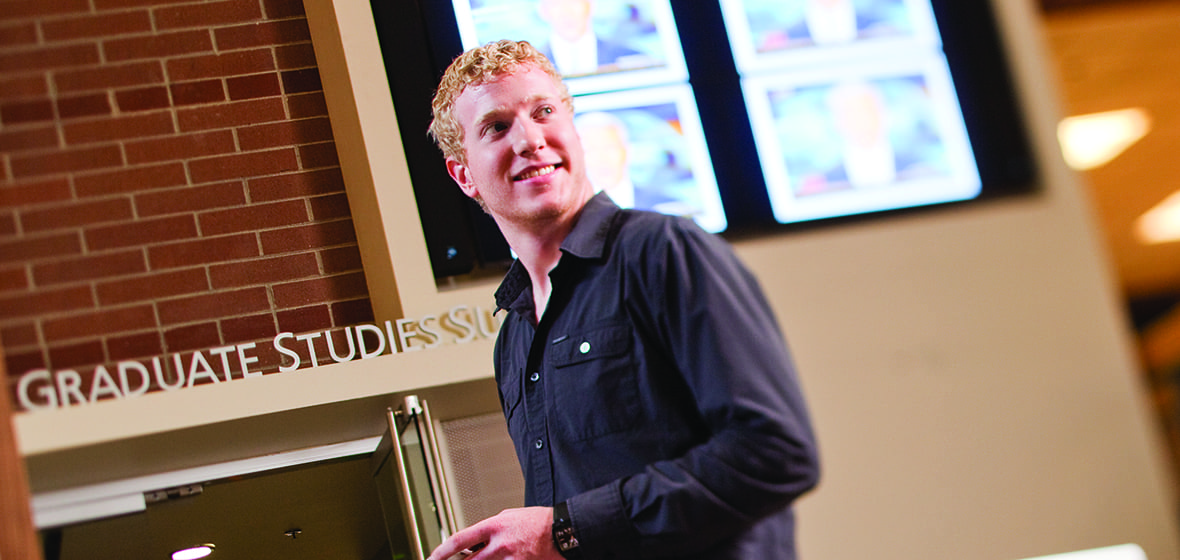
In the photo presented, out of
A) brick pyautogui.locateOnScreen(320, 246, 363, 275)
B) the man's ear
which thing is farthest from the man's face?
brick pyautogui.locateOnScreen(320, 246, 363, 275)

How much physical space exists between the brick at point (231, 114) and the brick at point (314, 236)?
0.61ft

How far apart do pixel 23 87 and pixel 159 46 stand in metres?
0.21

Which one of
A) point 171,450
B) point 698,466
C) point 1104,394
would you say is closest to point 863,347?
point 1104,394

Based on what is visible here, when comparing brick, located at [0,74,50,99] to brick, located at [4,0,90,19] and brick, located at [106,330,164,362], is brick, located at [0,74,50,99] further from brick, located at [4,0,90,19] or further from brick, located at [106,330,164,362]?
brick, located at [106,330,164,362]

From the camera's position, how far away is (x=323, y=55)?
1.69 m

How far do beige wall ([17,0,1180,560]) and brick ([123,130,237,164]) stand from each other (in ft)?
0.58

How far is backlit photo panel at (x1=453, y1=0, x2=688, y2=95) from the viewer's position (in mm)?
1771

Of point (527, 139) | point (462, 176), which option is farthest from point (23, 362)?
point (527, 139)

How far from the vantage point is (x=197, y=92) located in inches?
64.4

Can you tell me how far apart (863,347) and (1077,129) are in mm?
2333

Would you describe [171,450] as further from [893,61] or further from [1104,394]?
[1104,394]

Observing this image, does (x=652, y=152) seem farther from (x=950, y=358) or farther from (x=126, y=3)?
(x=126, y=3)

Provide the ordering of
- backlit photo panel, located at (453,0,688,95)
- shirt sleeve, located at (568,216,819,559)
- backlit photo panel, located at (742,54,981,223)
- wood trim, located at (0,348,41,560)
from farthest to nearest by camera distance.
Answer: backlit photo panel, located at (742,54,981,223) → backlit photo panel, located at (453,0,688,95) → wood trim, located at (0,348,41,560) → shirt sleeve, located at (568,216,819,559)

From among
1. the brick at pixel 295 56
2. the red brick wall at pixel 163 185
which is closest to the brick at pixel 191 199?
the red brick wall at pixel 163 185
